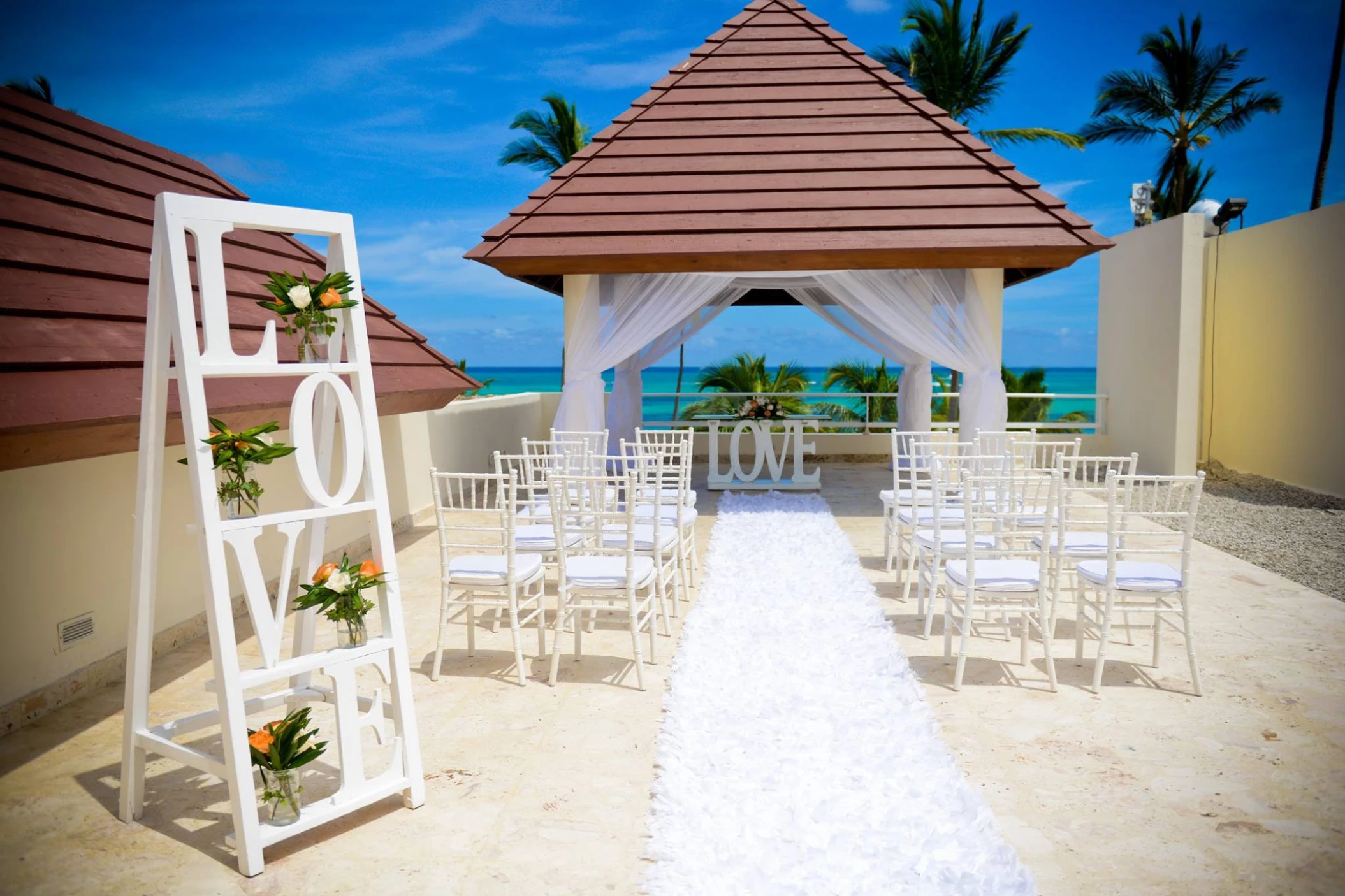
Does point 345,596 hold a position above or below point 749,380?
below

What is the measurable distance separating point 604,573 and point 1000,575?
167 cm

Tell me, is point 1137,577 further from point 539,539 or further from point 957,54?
point 957,54

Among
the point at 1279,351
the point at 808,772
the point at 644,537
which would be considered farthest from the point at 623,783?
the point at 1279,351

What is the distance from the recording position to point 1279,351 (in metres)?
10.0

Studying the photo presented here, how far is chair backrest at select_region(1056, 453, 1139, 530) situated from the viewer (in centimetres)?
393

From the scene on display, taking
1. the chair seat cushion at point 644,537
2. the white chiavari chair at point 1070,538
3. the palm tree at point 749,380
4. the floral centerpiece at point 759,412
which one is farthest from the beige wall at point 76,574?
the palm tree at point 749,380

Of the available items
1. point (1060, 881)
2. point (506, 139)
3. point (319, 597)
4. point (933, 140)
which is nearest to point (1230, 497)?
point (933, 140)

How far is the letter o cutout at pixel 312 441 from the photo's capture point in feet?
8.77

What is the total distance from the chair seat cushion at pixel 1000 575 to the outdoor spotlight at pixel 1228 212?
907cm

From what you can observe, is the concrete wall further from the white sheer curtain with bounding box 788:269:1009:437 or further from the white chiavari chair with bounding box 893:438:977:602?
the white chiavari chair with bounding box 893:438:977:602

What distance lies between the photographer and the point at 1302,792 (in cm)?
287

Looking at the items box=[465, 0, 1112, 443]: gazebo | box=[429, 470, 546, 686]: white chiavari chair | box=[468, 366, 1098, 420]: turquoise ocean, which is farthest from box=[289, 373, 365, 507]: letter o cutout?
box=[468, 366, 1098, 420]: turquoise ocean

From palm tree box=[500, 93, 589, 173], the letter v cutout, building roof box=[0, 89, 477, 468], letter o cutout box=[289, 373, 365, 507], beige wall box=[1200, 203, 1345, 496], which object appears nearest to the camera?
the letter v cutout

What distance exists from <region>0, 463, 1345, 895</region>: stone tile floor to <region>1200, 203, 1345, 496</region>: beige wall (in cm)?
604
